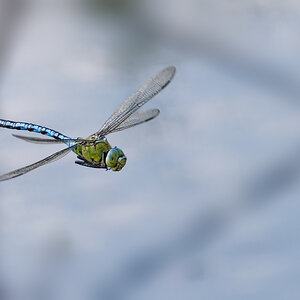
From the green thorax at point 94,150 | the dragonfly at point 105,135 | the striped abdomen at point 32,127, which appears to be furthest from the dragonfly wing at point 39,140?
the striped abdomen at point 32,127

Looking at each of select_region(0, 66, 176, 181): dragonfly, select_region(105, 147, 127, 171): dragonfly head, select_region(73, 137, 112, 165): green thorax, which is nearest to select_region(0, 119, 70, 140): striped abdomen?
select_region(0, 66, 176, 181): dragonfly

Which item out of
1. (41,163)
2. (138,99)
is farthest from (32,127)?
(41,163)

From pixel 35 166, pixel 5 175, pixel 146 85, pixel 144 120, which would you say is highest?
pixel 146 85

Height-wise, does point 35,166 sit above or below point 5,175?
above

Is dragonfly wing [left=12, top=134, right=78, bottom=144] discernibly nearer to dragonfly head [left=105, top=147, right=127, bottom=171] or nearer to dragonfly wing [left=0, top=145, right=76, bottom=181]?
dragonfly wing [left=0, top=145, right=76, bottom=181]

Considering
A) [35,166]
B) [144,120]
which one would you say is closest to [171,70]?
[144,120]

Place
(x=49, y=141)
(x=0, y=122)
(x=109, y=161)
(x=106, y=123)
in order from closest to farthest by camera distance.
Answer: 1. (x=109, y=161)
2. (x=49, y=141)
3. (x=106, y=123)
4. (x=0, y=122)

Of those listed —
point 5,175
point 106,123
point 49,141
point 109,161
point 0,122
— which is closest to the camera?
point 5,175

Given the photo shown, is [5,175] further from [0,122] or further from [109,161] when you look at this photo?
[0,122]

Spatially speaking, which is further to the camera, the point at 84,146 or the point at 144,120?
the point at 144,120

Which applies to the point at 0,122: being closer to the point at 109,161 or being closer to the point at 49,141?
the point at 49,141
